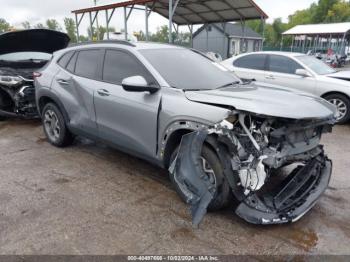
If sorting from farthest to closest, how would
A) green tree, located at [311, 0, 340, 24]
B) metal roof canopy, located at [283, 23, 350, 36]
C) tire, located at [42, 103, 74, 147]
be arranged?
green tree, located at [311, 0, 340, 24]
metal roof canopy, located at [283, 23, 350, 36]
tire, located at [42, 103, 74, 147]

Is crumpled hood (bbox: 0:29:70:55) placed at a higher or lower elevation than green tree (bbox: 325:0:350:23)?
lower

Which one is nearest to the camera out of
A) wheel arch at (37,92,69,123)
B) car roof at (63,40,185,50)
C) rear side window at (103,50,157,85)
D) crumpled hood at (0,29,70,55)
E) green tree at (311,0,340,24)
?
rear side window at (103,50,157,85)

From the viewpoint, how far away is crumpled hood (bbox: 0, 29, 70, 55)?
22.6 feet

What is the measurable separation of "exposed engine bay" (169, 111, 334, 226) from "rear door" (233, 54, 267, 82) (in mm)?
4898

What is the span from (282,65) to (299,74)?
65 centimetres

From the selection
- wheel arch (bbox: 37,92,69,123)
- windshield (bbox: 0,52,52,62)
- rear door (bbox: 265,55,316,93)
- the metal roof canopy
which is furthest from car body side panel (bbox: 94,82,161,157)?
the metal roof canopy

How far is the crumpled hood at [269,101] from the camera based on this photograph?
2.90 metres

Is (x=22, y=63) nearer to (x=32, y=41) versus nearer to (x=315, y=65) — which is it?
(x=32, y=41)

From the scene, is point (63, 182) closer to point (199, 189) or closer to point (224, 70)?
point (199, 189)

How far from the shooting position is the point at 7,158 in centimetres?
509

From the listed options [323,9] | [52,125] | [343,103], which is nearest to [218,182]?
[52,125]

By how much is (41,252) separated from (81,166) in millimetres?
2006

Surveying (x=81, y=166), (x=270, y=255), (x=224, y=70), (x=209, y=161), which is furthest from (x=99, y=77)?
(x=270, y=255)

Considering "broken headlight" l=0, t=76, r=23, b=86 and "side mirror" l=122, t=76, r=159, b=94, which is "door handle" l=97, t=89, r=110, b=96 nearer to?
"side mirror" l=122, t=76, r=159, b=94
